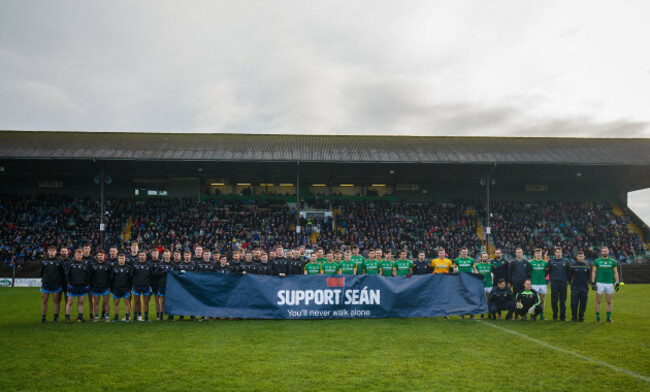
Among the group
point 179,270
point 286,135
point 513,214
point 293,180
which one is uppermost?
point 286,135

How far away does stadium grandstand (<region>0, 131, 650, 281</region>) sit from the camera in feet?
106

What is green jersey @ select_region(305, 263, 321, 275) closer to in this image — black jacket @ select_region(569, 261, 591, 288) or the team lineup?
the team lineup

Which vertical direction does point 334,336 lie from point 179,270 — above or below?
below

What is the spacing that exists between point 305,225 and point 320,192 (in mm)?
4366

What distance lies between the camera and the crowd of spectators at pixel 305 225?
32812mm

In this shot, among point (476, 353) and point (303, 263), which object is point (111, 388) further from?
point (303, 263)

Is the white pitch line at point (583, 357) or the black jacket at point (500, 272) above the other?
the black jacket at point (500, 272)

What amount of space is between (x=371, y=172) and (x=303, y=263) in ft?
73.3

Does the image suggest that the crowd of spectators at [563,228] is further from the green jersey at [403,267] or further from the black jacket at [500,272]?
the green jersey at [403,267]

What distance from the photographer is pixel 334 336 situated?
32.1 ft

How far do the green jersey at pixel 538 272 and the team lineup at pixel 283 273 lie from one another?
26 millimetres

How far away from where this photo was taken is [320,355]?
801 cm

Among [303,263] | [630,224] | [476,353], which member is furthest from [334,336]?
[630,224]

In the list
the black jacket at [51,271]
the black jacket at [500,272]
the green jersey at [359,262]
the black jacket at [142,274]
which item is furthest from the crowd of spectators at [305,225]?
the black jacket at [51,271]
